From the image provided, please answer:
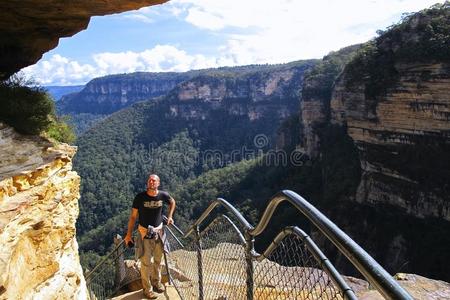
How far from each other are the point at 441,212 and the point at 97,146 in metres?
94.3

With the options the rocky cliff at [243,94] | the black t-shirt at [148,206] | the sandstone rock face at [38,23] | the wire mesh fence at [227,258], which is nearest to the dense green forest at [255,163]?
the rocky cliff at [243,94]

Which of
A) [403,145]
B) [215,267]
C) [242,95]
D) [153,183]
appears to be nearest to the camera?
[153,183]

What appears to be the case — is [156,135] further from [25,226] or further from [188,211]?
[25,226]

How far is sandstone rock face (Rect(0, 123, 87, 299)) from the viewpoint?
4.34 m

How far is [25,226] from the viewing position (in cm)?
470

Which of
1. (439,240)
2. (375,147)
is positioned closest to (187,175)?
(375,147)

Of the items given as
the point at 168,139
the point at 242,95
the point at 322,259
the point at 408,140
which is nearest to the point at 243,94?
the point at 242,95

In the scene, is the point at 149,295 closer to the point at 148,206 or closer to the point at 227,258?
the point at 148,206

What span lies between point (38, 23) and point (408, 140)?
27.3m

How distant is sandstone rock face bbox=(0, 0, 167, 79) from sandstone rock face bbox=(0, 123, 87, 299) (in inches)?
82.7

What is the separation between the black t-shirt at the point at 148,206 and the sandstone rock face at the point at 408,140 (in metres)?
25.1

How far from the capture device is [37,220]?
500 centimetres

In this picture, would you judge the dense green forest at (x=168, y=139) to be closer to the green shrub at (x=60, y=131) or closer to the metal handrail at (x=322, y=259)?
the green shrub at (x=60, y=131)

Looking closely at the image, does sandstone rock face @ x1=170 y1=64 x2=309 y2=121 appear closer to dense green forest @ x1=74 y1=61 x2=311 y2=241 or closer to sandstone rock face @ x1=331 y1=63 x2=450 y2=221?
dense green forest @ x1=74 y1=61 x2=311 y2=241
